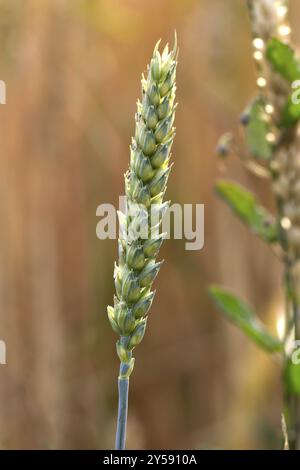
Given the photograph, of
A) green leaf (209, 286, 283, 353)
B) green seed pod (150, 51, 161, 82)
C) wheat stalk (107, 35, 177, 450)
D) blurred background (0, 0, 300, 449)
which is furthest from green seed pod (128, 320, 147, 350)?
blurred background (0, 0, 300, 449)

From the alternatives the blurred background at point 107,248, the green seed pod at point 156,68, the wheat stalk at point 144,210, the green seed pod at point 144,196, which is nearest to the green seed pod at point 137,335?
the wheat stalk at point 144,210

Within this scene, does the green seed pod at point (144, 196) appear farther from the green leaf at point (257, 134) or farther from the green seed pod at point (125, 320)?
the green leaf at point (257, 134)

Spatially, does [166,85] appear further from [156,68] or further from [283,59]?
[283,59]

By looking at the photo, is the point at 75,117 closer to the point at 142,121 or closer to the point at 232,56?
the point at 232,56

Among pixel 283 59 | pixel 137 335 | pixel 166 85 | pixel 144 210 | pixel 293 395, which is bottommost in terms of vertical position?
pixel 293 395

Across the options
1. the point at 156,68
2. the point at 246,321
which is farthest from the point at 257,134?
the point at 156,68

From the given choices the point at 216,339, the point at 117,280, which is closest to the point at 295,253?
the point at 117,280
